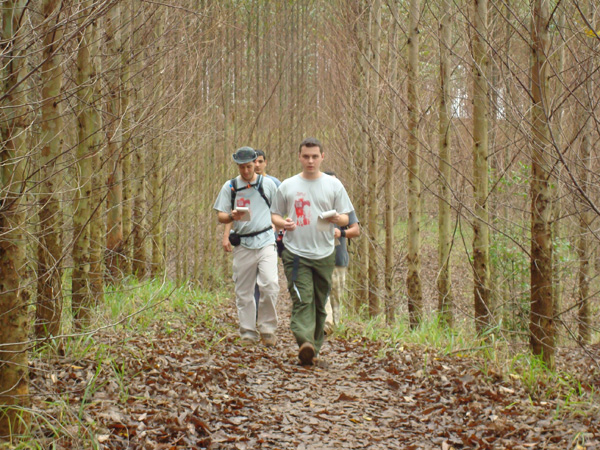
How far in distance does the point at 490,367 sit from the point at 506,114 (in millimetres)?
2230

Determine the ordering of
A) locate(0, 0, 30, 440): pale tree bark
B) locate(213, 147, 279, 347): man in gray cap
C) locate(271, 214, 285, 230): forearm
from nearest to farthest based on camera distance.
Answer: locate(0, 0, 30, 440): pale tree bark, locate(271, 214, 285, 230): forearm, locate(213, 147, 279, 347): man in gray cap

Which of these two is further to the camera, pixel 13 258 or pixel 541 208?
pixel 541 208

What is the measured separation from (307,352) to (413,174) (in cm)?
316

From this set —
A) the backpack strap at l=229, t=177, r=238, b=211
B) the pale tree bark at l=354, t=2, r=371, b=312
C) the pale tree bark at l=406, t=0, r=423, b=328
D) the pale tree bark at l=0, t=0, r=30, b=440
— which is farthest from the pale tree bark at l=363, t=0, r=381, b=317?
the pale tree bark at l=0, t=0, r=30, b=440

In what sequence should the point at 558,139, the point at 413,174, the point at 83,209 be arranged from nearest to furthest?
the point at 558,139 < the point at 83,209 < the point at 413,174

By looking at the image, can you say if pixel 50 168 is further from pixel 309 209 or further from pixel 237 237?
pixel 237 237

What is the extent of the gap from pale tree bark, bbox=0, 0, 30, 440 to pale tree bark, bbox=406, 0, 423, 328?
5299 millimetres

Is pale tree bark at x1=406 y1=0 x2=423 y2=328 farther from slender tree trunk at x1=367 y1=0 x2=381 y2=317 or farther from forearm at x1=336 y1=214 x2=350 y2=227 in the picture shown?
forearm at x1=336 y1=214 x2=350 y2=227

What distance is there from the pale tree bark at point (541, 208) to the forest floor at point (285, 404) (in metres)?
0.60

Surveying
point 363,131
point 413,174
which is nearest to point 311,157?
point 413,174

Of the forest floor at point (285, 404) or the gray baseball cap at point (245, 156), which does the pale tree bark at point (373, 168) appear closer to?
the gray baseball cap at point (245, 156)

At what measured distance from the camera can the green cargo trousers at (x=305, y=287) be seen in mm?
5781

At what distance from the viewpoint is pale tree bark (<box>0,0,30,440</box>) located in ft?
9.70

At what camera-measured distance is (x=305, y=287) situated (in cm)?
580
